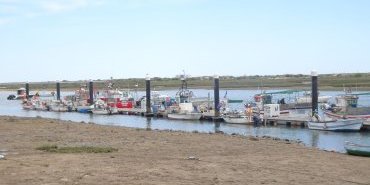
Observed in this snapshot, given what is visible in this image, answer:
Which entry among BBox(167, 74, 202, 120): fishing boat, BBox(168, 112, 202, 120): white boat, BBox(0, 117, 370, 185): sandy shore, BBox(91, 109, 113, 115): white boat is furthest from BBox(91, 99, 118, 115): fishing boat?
BBox(0, 117, 370, 185): sandy shore

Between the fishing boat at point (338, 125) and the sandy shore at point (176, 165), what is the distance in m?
22.2

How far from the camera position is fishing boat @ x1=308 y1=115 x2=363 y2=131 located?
46.0 m

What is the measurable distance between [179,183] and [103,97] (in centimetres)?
7483

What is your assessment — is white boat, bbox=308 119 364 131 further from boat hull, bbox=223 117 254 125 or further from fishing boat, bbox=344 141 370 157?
fishing boat, bbox=344 141 370 157

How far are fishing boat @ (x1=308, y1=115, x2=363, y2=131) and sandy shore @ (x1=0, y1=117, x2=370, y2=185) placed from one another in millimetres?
22218

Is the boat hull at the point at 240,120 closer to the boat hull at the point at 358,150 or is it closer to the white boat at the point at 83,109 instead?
the boat hull at the point at 358,150

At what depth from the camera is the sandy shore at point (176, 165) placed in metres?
14.9

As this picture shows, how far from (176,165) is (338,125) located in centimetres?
3171

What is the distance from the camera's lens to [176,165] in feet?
57.3

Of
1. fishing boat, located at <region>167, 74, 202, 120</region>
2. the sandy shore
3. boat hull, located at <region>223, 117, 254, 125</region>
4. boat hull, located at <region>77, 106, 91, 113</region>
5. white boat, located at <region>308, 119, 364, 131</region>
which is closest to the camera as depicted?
the sandy shore

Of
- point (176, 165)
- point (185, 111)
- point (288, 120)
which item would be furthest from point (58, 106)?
point (176, 165)

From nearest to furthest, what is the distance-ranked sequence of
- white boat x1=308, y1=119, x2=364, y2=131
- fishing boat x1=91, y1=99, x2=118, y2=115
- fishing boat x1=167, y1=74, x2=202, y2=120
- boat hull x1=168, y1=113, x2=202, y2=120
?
white boat x1=308, y1=119, x2=364, y2=131 → boat hull x1=168, y1=113, x2=202, y2=120 → fishing boat x1=167, y1=74, x2=202, y2=120 → fishing boat x1=91, y1=99, x2=118, y2=115

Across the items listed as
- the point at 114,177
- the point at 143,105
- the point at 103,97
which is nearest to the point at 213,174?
the point at 114,177

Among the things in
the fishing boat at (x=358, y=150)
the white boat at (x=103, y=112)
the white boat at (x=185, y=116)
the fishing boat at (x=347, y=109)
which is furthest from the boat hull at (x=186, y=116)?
the fishing boat at (x=358, y=150)
